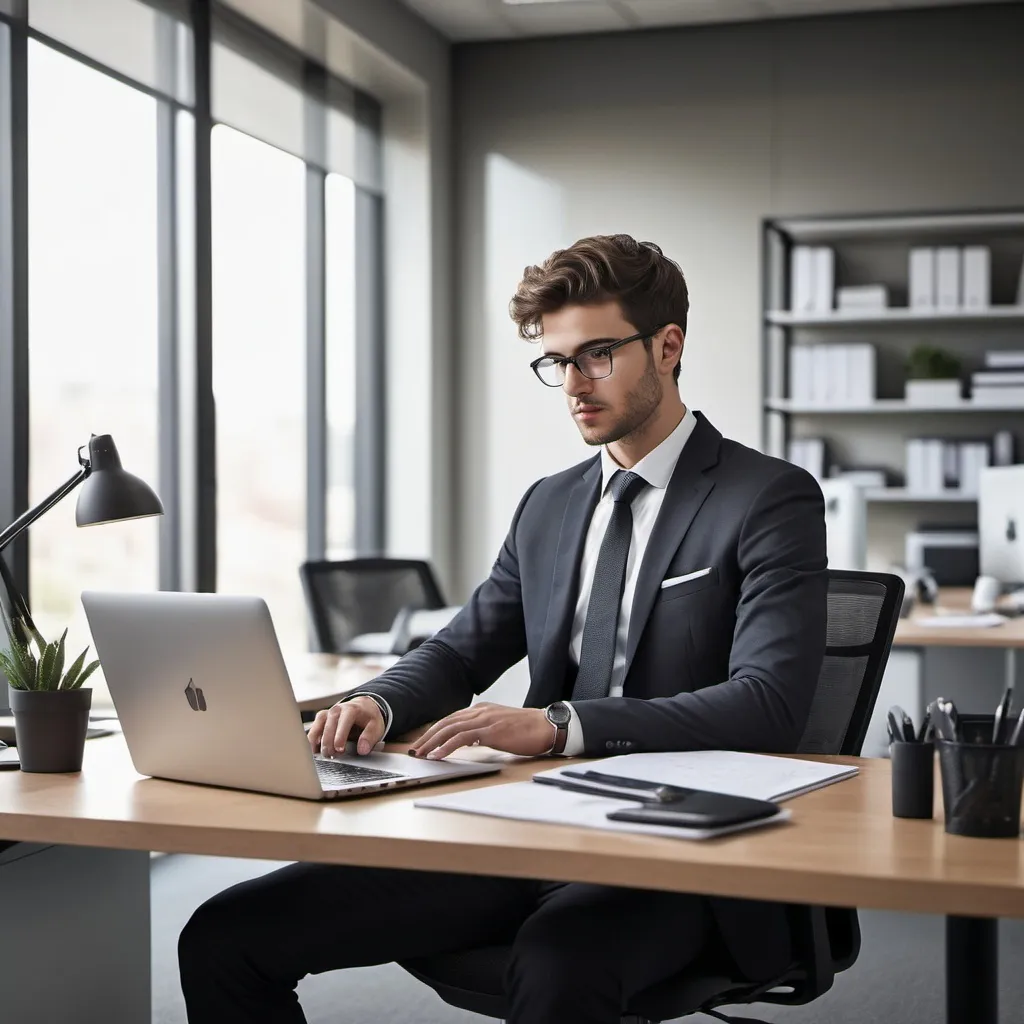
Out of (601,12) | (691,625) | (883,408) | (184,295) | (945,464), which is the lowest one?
(691,625)

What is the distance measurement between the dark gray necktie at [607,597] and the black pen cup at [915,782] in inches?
23.2

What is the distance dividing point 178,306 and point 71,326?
1.93 ft

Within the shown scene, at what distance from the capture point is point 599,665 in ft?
6.24

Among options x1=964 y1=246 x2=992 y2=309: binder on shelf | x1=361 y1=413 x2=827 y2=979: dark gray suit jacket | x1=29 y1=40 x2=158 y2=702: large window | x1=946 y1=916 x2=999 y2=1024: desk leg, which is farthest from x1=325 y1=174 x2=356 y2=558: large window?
x1=946 y1=916 x2=999 y2=1024: desk leg

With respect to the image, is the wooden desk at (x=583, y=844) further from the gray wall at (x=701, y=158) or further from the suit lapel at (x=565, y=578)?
the gray wall at (x=701, y=158)

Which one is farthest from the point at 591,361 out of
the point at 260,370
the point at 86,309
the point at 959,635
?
the point at 260,370

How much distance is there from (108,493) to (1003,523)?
10.1ft

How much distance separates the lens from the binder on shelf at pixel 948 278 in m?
5.72

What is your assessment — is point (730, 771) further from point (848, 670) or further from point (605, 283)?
point (605, 283)

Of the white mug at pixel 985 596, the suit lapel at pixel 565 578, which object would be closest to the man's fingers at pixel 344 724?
the suit lapel at pixel 565 578

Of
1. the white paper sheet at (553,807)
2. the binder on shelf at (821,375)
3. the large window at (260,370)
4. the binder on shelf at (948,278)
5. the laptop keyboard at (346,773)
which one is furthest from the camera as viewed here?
the binder on shelf at (821,375)

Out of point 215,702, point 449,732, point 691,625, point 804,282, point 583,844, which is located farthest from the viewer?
point 804,282

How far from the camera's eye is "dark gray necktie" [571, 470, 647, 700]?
6.24 ft

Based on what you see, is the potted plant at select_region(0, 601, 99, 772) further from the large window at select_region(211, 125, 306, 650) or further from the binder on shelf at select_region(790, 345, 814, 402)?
the binder on shelf at select_region(790, 345, 814, 402)
